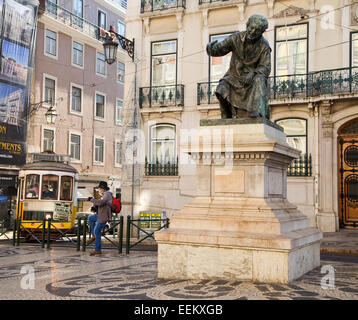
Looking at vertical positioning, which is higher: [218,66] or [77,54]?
[77,54]

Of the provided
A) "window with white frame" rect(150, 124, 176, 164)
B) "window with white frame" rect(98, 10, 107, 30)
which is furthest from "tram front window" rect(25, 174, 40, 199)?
"window with white frame" rect(98, 10, 107, 30)

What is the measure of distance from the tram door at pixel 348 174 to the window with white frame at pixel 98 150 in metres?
19.4

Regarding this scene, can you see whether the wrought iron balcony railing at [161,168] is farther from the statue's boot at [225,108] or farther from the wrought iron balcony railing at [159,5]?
the statue's boot at [225,108]

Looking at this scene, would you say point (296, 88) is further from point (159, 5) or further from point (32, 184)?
point (32, 184)

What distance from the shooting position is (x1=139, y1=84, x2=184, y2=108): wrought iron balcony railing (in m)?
22.2

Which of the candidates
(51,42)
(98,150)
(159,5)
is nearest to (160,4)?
(159,5)

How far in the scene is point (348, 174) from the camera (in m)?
19.6

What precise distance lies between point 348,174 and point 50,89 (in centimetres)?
1883

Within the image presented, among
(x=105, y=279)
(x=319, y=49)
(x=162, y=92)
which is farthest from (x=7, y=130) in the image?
(x=105, y=279)

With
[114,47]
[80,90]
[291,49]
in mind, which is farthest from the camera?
[80,90]

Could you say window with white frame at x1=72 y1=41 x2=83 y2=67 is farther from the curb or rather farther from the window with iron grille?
the curb

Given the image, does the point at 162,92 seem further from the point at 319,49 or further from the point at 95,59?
the point at 95,59

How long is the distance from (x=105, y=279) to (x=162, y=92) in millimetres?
15833

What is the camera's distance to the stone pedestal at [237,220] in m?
6.72
